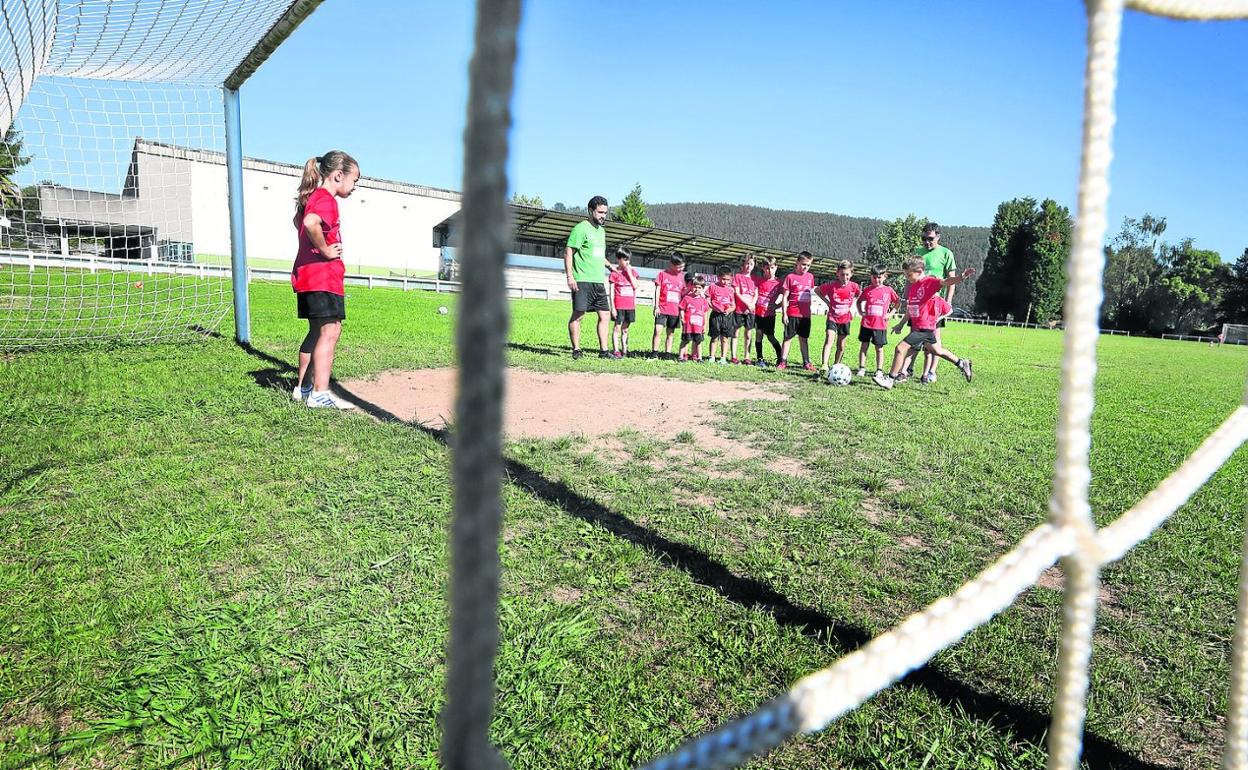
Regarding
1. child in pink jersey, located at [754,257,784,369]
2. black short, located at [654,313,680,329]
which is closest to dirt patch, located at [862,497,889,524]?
child in pink jersey, located at [754,257,784,369]

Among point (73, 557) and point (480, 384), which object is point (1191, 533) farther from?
point (73, 557)

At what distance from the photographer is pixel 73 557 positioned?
2.35m

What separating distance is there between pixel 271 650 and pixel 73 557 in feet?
3.46

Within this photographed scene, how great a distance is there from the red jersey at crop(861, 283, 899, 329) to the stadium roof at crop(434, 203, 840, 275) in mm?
26379

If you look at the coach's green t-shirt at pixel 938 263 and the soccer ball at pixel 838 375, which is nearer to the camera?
the soccer ball at pixel 838 375

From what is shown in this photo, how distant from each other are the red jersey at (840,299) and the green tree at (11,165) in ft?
30.6

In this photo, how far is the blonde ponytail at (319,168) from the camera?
4.41 metres

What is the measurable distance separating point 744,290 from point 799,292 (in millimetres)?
883

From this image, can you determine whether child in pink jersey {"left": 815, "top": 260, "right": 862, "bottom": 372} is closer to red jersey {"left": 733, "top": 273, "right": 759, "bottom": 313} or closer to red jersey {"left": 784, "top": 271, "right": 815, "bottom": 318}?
red jersey {"left": 784, "top": 271, "right": 815, "bottom": 318}

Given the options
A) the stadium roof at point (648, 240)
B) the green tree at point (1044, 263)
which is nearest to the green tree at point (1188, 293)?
the green tree at point (1044, 263)

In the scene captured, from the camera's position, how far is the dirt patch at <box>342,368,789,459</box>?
477cm

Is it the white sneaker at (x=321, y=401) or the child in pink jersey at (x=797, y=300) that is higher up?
the child in pink jersey at (x=797, y=300)

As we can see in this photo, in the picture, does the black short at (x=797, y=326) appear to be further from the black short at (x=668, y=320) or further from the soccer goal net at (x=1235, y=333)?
the soccer goal net at (x=1235, y=333)

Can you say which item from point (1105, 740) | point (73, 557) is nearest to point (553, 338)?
point (73, 557)
